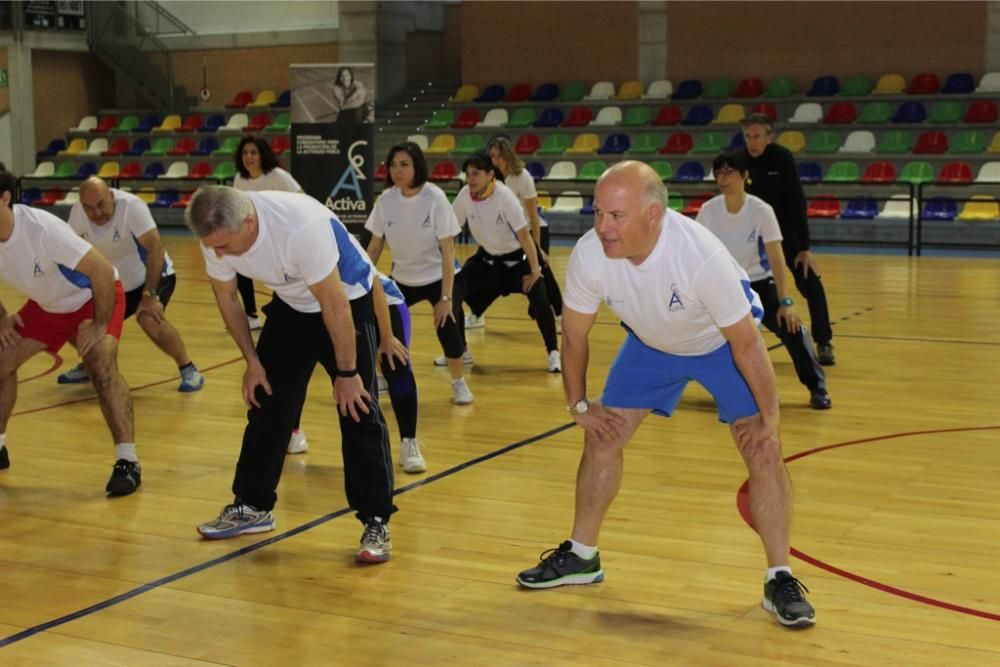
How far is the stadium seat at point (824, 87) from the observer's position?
1983cm

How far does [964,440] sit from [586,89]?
16181 millimetres

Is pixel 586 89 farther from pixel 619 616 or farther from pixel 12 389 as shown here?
pixel 619 616

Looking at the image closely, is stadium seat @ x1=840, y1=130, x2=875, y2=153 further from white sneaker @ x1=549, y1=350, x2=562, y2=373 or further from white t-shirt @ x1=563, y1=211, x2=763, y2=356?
white t-shirt @ x1=563, y1=211, x2=763, y2=356

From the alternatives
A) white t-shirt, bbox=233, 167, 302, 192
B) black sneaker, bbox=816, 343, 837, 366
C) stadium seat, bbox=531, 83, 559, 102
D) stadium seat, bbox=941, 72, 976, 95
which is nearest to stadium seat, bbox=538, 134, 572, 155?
stadium seat, bbox=531, 83, 559, 102

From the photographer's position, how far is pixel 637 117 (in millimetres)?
20609

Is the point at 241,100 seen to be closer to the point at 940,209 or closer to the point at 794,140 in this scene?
the point at 794,140

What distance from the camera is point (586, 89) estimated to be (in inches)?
876

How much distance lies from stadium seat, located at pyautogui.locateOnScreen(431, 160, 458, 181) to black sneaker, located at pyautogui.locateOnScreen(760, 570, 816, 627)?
16124 millimetres

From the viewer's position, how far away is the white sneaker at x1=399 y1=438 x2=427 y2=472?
6262 millimetres

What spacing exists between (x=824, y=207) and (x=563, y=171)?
4120 mm

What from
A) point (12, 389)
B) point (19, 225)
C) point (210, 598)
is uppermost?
point (19, 225)

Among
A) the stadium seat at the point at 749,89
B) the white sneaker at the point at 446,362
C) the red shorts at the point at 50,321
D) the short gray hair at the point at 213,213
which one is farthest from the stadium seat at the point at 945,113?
the short gray hair at the point at 213,213

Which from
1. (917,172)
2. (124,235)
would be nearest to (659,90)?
(917,172)

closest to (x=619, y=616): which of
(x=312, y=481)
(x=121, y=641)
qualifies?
(x=121, y=641)
